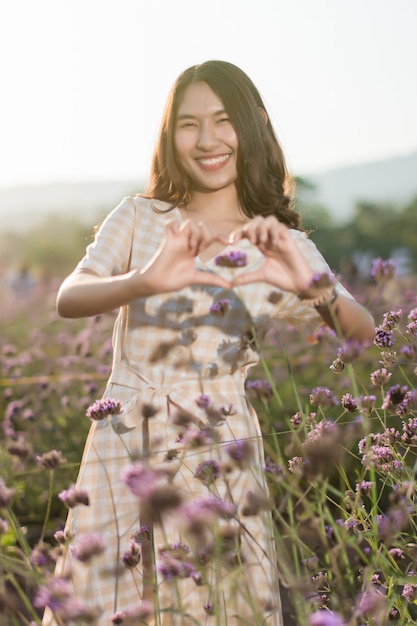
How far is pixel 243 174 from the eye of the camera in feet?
7.36

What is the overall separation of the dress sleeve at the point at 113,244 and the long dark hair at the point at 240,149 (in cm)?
12

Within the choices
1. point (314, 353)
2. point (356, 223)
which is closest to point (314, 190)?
point (356, 223)

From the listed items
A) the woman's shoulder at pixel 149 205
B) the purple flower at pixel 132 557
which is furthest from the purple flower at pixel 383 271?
the woman's shoulder at pixel 149 205

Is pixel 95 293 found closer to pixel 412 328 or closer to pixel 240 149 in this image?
pixel 412 328

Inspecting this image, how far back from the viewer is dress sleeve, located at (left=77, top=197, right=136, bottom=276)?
197 centimetres

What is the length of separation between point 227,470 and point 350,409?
418 millimetres

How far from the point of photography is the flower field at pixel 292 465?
1.21 meters

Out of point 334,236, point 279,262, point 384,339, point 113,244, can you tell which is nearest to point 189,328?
point 113,244

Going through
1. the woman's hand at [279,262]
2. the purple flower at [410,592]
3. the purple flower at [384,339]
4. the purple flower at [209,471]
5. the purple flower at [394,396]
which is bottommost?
the purple flower at [410,592]

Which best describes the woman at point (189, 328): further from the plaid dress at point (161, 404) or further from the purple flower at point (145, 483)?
the purple flower at point (145, 483)

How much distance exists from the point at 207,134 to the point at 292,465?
30.6 inches

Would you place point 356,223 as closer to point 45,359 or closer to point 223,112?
point 45,359

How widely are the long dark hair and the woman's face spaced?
0.02 metres

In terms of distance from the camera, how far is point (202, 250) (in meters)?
1.38
